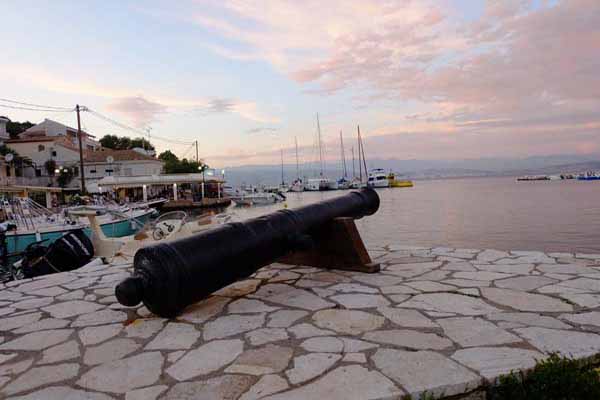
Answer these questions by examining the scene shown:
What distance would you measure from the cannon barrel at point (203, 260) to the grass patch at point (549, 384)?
7.70 ft

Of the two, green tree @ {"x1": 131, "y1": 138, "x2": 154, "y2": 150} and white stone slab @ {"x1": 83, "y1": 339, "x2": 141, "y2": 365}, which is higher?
green tree @ {"x1": 131, "y1": 138, "x2": 154, "y2": 150}

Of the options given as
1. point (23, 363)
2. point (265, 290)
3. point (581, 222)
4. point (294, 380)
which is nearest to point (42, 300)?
point (23, 363)

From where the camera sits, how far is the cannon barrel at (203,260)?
3.38m

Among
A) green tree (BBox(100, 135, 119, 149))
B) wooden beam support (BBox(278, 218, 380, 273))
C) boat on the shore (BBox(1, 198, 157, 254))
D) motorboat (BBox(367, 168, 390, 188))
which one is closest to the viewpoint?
wooden beam support (BBox(278, 218, 380, 273))

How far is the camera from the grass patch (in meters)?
2.36

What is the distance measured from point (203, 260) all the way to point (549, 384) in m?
2.67

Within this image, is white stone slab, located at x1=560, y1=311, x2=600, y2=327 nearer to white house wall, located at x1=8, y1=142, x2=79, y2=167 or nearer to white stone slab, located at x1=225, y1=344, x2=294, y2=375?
white stone slab, located at x1=225, y1=344, x2=294, y2=375

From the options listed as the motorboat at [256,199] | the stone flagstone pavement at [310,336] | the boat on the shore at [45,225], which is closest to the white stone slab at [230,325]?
the stone flagstone pavement at [310,336]

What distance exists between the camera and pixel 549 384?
240 centimetres

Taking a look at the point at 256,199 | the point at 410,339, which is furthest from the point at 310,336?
the point at 256,199

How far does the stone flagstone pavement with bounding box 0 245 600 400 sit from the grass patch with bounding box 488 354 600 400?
0.09m

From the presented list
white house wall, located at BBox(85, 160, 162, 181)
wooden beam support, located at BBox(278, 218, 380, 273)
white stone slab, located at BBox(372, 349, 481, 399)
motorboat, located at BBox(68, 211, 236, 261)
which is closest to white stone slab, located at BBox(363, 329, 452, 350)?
white stone slab, located at BBox(372, 349, 481, 399)

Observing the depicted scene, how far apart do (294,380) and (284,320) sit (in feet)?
3.64

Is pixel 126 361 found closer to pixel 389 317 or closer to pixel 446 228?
pixel 389 317
